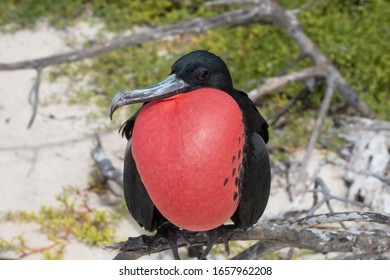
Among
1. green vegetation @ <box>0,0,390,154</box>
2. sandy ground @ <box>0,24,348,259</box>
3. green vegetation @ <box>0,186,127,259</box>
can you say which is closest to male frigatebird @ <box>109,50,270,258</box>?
sandy ground @ <box>0,24,348,259</box>

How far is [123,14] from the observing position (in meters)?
3.83

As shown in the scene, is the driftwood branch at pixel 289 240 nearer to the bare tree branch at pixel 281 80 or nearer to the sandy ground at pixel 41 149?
the sandy ground at pixel 41 149

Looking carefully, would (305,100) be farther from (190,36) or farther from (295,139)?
(190,36)

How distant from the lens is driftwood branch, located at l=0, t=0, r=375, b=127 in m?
2.65

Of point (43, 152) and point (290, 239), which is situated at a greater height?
point (43, 152)

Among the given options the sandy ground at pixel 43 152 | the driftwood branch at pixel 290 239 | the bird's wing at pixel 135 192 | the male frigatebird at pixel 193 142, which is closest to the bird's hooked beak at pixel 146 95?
the male frigatebird at pixel 193 142

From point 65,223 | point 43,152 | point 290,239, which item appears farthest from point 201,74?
point 43,152

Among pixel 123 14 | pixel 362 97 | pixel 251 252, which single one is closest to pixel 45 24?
pixel 123 14

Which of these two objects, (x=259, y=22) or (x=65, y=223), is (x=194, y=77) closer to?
(x=65, y=223)

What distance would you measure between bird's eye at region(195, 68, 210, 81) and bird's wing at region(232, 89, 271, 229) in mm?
91

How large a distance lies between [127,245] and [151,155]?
15.0 inches

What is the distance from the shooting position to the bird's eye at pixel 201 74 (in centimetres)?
129

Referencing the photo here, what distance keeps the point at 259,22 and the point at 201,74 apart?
193 cm

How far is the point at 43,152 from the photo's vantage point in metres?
2.89
